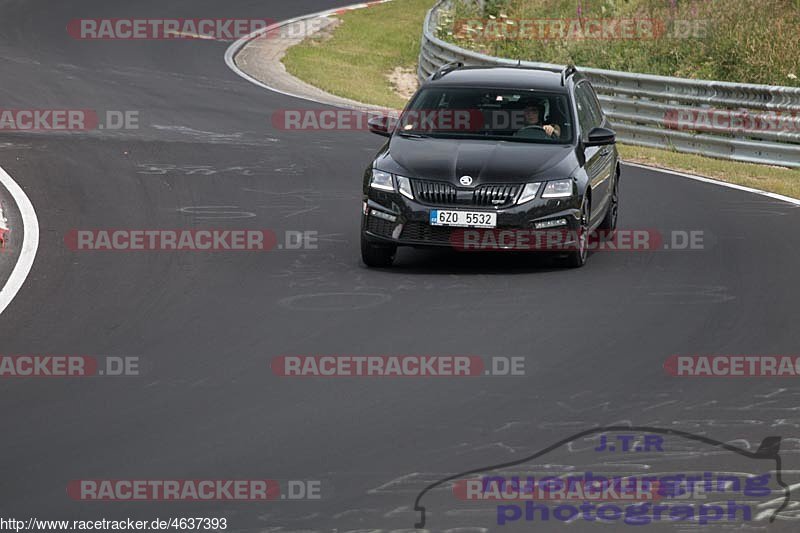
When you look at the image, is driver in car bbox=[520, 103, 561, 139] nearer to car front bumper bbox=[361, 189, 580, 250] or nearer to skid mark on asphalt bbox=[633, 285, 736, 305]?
car front bumper bbox=[361, 189, 580, 250]

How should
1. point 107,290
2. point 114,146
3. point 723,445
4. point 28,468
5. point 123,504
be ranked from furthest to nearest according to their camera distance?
point 114,146 < point 107,290 < point 723,445 < point 28,468 < point 123,504

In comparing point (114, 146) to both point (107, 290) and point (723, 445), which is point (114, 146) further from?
point (723, 445)

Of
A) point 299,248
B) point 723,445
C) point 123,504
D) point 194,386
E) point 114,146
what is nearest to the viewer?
point 123,504

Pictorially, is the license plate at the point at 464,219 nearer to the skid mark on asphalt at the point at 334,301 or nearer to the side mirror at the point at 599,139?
the skid mark on asphalt at the point at 334,301

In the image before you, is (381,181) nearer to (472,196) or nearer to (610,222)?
(472,196)

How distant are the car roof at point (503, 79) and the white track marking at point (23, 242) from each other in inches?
157

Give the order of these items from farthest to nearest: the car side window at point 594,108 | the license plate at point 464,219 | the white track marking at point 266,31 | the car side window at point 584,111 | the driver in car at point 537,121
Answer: the white track marking at point 266,31 → the car side window at point 594,108 → the car side window at point 584,111 → the driver in car at point 537,121 → the license plate at point 464,219

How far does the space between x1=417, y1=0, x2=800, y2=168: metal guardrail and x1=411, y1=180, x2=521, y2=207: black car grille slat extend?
931cm

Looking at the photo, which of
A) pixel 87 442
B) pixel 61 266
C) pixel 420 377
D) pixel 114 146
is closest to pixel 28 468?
pixel 87 442

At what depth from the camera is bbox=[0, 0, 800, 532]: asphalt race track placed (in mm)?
7215

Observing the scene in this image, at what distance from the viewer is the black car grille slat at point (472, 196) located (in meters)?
12.3

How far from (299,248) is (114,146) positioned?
7.12 meters

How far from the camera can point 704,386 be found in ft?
29.4

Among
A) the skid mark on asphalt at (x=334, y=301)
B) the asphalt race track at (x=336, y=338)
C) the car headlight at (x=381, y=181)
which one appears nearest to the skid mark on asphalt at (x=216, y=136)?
the asphalt race track at (x=336, y=338)
